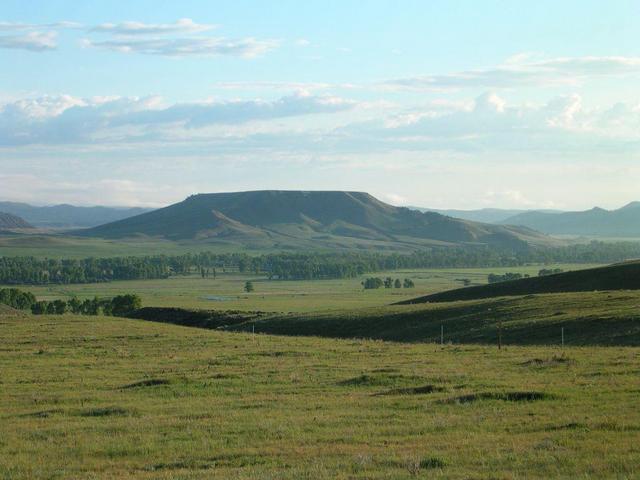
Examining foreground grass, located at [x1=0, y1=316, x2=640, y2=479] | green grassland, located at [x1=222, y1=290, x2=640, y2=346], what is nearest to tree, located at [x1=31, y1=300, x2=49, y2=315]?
green grassland, located at [x1=222, y1=290, x2=640, y2=346]

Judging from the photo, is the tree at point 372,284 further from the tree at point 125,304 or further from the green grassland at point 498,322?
the green grassland at point 498,322

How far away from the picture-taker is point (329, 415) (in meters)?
22.1

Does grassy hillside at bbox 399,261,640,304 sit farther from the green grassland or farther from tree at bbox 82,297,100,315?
tree at bbox 82,297,100,315

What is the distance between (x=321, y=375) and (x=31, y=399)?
993 cm

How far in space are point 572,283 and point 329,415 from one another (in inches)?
2403

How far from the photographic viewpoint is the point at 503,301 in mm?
62188

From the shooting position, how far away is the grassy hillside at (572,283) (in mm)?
73938

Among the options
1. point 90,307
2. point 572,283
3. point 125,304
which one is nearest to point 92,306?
point 90,307

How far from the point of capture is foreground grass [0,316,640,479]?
16422 millimetres

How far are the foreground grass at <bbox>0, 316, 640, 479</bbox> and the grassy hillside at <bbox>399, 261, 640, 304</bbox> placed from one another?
128ft

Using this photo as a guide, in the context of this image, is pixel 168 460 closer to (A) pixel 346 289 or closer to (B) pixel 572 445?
(B) pixel 572 445

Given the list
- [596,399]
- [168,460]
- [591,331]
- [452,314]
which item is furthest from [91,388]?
[452,314]

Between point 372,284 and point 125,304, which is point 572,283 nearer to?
point 125,304

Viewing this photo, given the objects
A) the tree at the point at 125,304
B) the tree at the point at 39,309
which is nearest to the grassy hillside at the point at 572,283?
the tree at the point at 125,304
